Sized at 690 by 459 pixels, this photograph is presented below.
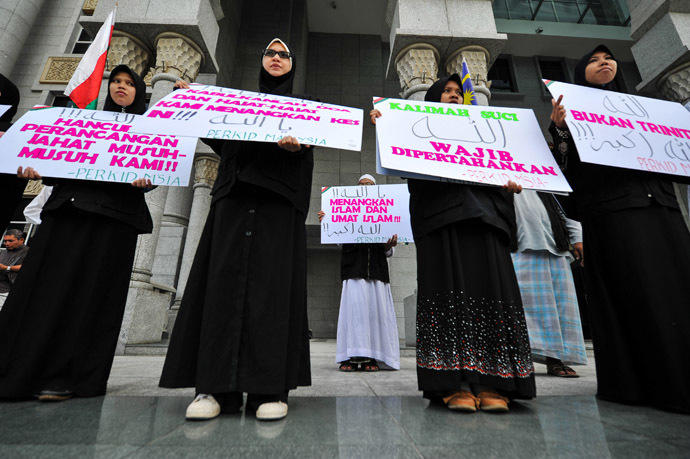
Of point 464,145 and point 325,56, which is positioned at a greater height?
point 325,56

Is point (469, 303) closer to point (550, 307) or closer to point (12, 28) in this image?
point (550, 307)

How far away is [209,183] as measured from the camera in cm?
862

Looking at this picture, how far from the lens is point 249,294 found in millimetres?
1602

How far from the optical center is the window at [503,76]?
40.8ft

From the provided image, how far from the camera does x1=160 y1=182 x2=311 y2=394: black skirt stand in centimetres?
149

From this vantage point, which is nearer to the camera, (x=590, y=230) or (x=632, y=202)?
(x=632, y=202)

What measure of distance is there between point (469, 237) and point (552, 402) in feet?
3.19

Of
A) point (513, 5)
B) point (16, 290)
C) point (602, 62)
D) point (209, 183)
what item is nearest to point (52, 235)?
point (16, 290)

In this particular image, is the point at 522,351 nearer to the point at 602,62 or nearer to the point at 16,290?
the point at 602,62

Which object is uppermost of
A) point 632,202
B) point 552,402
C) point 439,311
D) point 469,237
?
point 632,202

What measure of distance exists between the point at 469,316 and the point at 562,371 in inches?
79.6

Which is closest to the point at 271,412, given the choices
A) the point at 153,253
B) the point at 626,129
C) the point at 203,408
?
the point at 203,408

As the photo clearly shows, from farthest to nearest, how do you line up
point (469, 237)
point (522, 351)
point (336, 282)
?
point (336, 282) < point (469, 237) < point (522, 351)

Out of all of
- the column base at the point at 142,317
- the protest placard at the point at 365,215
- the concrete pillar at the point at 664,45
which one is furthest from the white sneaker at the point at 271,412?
the concrete pillar at the point at 664,45
